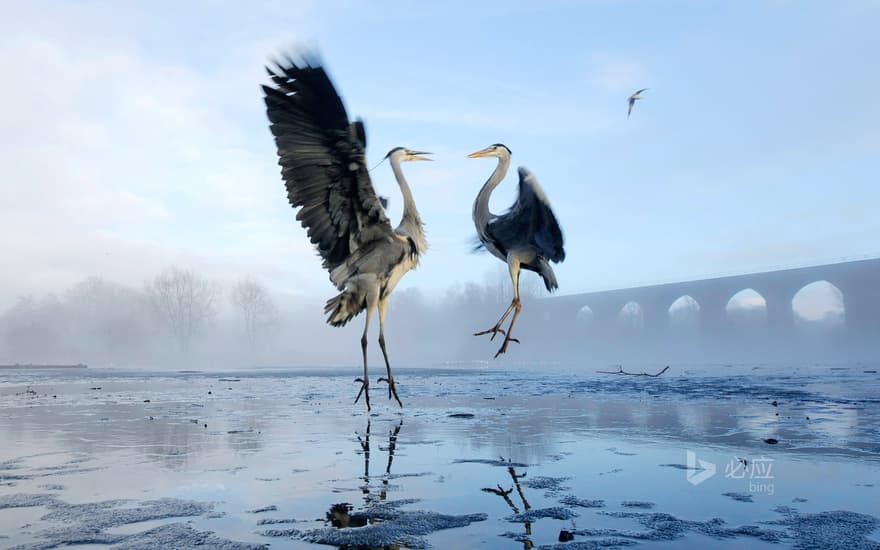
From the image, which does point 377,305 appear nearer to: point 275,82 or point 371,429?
point 371,429

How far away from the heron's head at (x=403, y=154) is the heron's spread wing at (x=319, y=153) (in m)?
0.55

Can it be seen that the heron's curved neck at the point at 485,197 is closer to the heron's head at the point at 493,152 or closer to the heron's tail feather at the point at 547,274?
the heron's head at the point at 493,152

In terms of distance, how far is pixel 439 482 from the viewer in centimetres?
435

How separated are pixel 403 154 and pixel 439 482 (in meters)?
3.15

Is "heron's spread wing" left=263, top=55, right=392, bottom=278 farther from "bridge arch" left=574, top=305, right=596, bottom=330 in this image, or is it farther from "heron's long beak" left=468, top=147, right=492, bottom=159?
"bridge arch" left=574, top=305, right=596, bottom=330

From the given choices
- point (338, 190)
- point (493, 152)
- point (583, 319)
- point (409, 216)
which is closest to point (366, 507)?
point (338, 190)

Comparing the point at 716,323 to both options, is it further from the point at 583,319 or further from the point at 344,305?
the point at 344,305

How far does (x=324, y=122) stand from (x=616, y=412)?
6.33m

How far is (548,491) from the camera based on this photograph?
13.4ft

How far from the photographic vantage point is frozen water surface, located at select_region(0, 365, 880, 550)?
3.15 metres

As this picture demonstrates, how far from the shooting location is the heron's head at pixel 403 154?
6.18 metres

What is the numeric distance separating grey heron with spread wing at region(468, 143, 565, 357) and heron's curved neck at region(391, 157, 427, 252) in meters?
1.01

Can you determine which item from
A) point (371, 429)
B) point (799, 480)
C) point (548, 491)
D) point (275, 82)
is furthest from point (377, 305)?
point (799, 480)

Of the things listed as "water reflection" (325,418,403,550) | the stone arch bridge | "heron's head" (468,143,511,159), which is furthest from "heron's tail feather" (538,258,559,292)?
the stone arch bridge
